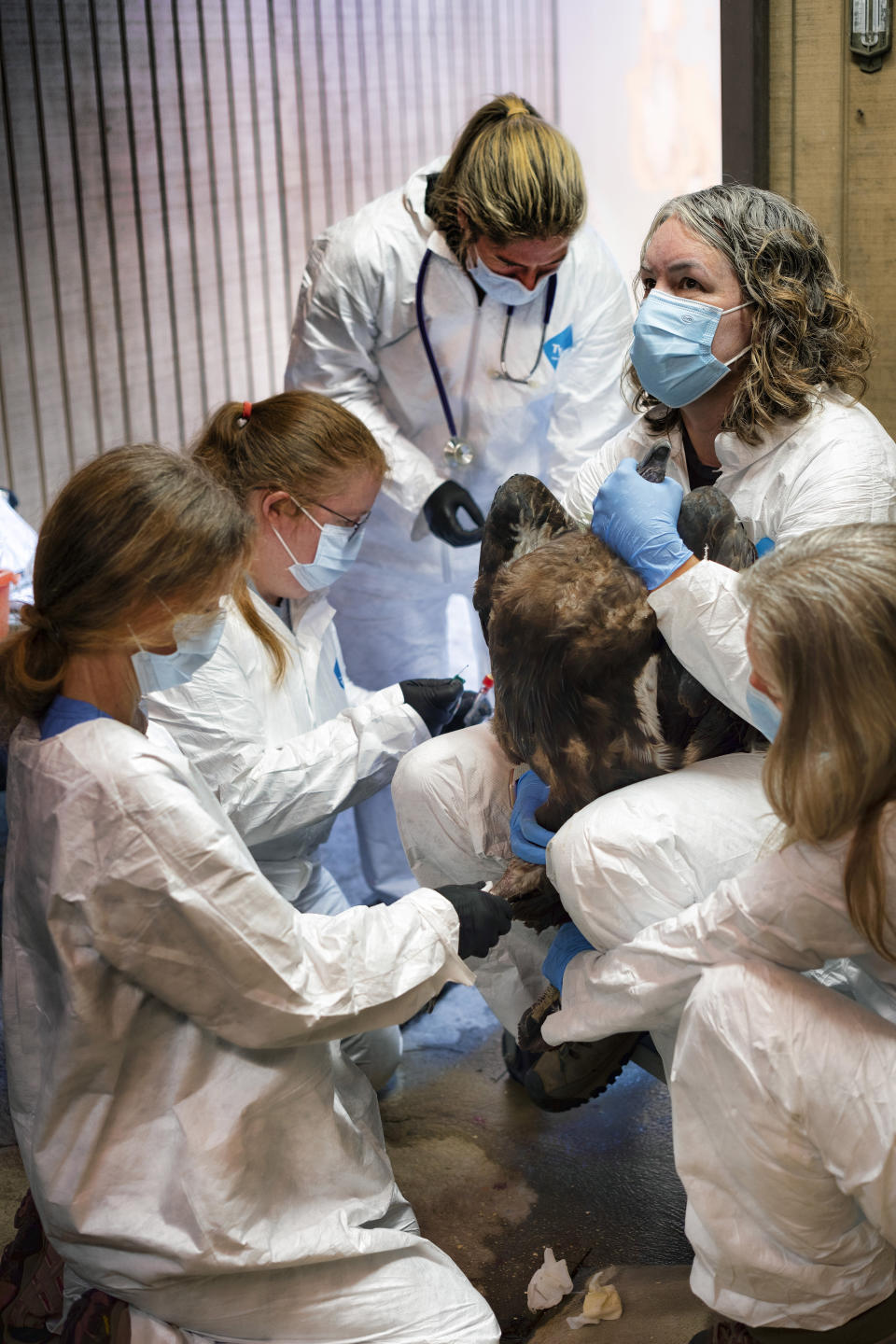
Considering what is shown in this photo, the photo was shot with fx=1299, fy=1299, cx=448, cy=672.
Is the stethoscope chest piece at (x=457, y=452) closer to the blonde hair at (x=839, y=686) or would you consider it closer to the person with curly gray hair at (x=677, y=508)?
the person with curly gray hair at (x=677, y=508)

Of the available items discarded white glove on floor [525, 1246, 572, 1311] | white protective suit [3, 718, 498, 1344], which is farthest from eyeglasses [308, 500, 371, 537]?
discarded white glove on floor [525, 1246, 572, 1311]

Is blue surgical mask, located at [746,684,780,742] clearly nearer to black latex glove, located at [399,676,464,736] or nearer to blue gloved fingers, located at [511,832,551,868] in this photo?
blue gloved fingers, located at [511,832,551,868]

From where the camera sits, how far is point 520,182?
268 centimetres

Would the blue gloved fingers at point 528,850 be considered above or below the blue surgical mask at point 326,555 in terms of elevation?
below

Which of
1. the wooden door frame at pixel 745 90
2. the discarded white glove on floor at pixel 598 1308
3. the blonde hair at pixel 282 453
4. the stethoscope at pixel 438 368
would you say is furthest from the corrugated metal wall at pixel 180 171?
the discarded white glove on floor at pixel 598 1308

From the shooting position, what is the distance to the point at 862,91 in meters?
2.64

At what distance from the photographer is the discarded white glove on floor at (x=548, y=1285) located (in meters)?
1.97

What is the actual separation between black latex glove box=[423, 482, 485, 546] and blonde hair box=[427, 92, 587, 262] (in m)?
0.56

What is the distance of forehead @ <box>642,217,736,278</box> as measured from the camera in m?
2.09

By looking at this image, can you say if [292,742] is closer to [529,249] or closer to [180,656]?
[180,656]

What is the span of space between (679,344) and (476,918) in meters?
0.97

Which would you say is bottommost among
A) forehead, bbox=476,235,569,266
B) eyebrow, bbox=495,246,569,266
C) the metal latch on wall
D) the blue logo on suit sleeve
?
the blue logo on suit sleeve

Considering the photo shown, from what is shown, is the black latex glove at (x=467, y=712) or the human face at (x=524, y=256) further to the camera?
the human face at (x=524, y=256)

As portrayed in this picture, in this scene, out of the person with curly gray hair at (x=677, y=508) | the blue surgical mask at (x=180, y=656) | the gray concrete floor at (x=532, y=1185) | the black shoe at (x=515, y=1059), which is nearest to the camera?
the blue surgical mask at (x=180, y=656)
